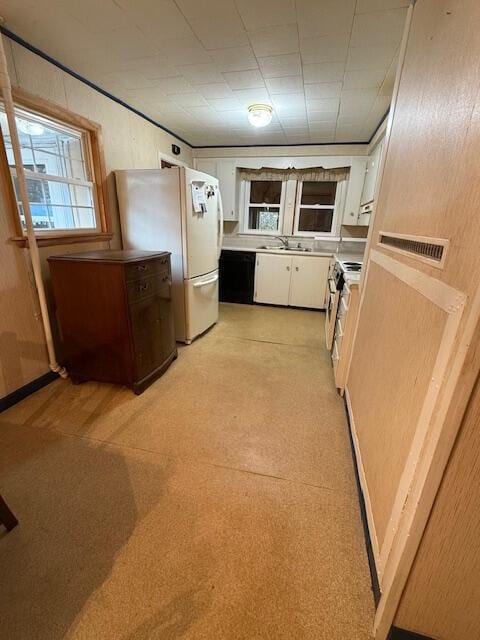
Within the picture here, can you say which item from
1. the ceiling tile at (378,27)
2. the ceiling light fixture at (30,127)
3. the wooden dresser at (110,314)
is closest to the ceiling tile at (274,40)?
the ceiling tile at (378,27)

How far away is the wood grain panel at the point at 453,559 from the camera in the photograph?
26.8 inches

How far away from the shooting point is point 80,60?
2039mm

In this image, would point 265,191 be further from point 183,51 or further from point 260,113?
point 183,51

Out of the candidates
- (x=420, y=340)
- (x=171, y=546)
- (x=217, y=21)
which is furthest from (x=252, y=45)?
(x=171, y=546)

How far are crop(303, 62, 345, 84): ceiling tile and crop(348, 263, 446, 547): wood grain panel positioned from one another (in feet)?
5.12

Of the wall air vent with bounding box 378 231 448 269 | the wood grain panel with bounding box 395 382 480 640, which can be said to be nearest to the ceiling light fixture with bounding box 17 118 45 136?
the wall air vent with bounding box 378 231 448 269

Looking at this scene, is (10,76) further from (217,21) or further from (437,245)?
(437,245)

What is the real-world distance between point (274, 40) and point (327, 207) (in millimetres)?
2793

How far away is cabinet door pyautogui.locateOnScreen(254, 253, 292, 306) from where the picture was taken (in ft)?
13.7

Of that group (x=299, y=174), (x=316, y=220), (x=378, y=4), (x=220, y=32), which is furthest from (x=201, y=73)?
(x=316, y=220)

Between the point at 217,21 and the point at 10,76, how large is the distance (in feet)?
4.37

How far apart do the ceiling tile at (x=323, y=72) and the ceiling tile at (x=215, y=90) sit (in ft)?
2.18

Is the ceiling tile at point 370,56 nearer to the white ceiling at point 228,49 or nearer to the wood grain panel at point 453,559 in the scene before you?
the white ceiling at point 228,49

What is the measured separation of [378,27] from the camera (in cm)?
161
